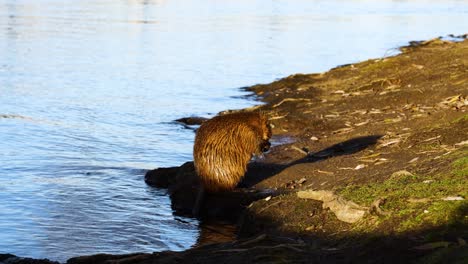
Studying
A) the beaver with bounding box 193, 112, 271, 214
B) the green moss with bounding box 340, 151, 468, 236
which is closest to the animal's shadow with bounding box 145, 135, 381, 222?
the beaver with bounding box 193, 112, 271, 214

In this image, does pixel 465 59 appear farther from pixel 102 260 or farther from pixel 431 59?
pixel 102 260

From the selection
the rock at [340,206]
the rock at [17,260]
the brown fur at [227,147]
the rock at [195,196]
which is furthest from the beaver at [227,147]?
the rock at [17,260]

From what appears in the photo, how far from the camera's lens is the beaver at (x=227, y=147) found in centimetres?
958

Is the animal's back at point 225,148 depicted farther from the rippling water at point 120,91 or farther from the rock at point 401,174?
the rock at point 401,174

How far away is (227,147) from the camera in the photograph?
970 cm

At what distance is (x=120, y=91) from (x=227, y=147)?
39.2 ft

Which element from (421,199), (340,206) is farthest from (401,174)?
(421,199)

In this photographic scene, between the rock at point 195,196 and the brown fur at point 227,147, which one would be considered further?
the brown fur at point 227,147

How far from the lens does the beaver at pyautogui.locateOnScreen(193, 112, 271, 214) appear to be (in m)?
9.58

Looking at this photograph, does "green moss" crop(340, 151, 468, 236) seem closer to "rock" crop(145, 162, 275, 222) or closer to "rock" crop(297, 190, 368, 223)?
"rock" crop(297, 190, 368, 223)

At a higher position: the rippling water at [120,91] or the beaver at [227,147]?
the beaver at [227,147]

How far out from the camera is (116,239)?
29.4 feet

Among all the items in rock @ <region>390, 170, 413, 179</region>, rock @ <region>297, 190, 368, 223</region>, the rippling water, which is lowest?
the rippling water

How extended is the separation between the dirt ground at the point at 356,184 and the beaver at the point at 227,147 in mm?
207
